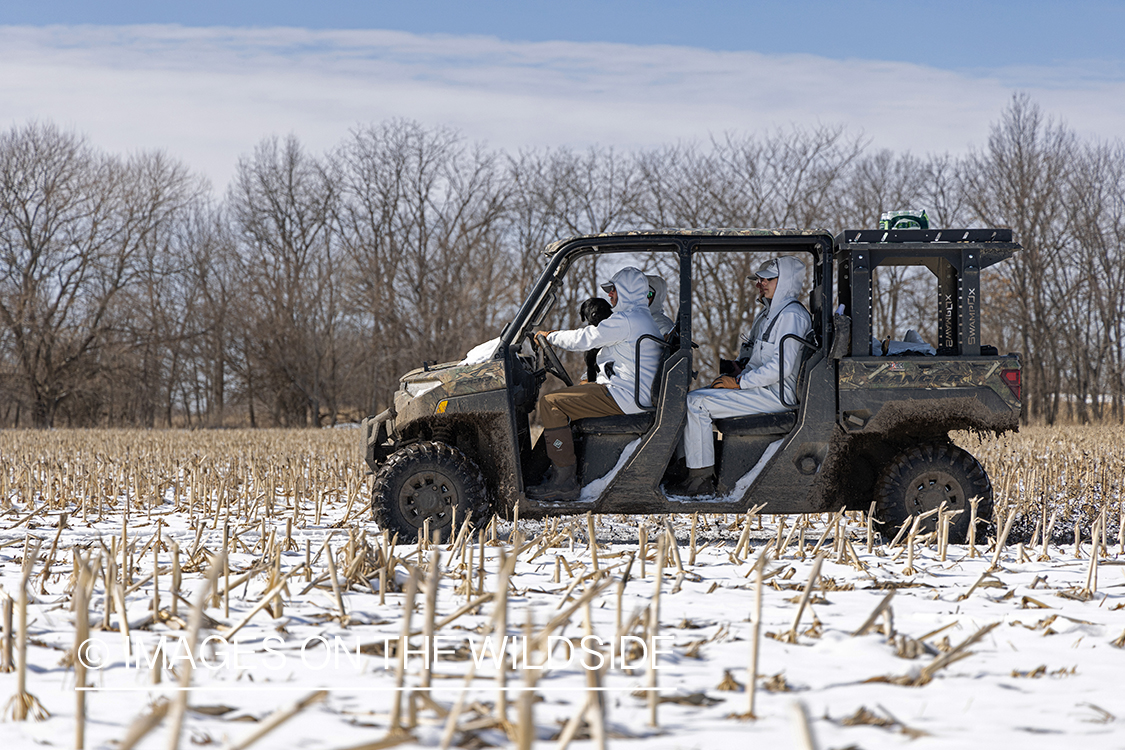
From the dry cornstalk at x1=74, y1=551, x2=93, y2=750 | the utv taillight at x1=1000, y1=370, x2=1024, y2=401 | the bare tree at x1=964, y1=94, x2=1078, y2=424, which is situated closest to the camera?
the dry cornstalk at x1=74, y1=551, x2=93, y2=750

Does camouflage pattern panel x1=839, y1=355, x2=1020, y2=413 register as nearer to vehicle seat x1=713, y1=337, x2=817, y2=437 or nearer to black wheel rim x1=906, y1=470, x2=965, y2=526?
vehicle seat x1=713, y1=337, x2=817, y2=437

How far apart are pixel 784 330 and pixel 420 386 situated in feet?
7.44

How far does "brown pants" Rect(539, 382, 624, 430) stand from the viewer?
5.45 metres

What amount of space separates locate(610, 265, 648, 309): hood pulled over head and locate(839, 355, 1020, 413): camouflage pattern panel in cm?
128

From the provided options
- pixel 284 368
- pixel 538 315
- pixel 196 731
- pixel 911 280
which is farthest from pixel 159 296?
pixel 196 731

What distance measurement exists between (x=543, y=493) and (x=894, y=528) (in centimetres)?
212

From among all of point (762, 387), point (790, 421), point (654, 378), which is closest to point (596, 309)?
point (654, 378)

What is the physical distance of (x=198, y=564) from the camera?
435 cm

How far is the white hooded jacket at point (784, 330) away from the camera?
5473 mm

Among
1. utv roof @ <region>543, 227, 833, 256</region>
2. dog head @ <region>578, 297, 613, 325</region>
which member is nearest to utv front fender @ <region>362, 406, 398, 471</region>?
dog head @ <region>578, 297, 613, 325</region>

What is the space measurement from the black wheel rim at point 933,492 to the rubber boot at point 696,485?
3.87ft

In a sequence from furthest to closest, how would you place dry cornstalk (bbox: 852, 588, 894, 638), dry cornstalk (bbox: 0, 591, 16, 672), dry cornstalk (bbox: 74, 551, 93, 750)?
dry cornstalk (bbox: 852, 588, 894, 638) → dry cornstalk (bbox: 0, 591, 16, 672) → dry cornstalk (bbox: 74, 551, 93, 750)

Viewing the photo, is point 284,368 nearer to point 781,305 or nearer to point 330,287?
point 330,287

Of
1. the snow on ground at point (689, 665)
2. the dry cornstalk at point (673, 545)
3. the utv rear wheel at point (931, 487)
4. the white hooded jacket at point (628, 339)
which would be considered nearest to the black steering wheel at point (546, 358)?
the white hooded jacket at point (628, 339)
